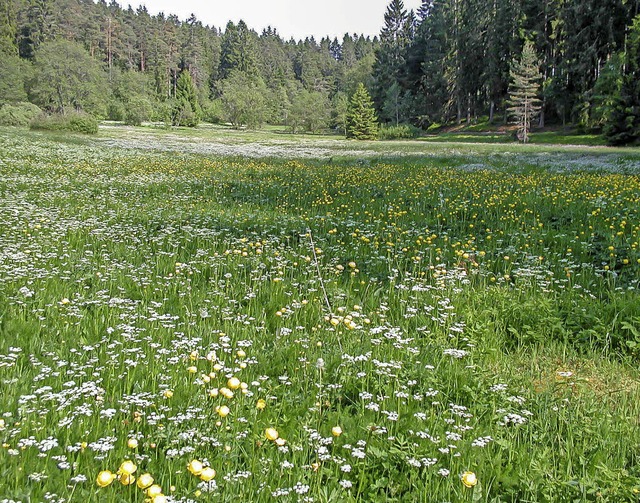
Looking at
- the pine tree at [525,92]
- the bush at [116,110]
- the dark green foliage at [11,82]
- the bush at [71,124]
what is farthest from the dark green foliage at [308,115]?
the bush at [71,124]

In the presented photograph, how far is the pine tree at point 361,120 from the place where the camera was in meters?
65.7

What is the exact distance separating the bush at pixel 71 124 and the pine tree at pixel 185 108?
129ft

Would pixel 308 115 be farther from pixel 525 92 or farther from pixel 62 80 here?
pixel 525 92

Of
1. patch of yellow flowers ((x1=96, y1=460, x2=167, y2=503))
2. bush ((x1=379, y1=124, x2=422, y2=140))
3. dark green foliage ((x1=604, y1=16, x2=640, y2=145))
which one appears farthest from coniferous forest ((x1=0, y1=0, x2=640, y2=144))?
patch of yellow flowers ((x1=96, y1=460, x2=167, y2=503))

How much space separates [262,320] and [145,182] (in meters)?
10.3

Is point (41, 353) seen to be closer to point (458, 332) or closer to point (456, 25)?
point (458, 332)

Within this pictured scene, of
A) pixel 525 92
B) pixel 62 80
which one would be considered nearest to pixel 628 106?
pixel 525 92

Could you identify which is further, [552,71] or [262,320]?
[552,71]

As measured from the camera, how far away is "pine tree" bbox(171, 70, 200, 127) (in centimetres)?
8175

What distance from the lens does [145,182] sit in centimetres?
A: 1297

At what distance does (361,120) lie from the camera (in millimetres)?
66625

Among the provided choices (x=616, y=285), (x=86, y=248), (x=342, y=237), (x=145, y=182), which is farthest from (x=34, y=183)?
(x=616, y=285)

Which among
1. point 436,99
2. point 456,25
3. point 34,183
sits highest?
point 456,25

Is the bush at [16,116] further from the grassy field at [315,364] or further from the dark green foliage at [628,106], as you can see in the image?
the dark green foliage at [628,106]
